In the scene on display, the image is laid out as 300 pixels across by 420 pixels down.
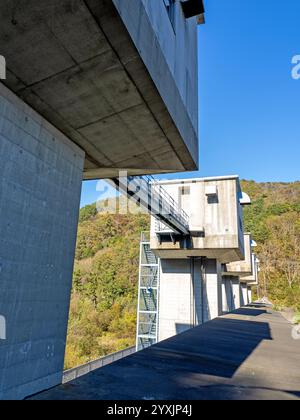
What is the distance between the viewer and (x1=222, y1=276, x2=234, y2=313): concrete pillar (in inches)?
1099

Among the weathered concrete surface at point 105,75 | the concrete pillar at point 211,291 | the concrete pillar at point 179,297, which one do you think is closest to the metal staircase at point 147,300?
the concrete pillar at point 179,297

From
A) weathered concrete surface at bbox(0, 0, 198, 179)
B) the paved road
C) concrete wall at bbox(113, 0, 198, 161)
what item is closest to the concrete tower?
the paved road

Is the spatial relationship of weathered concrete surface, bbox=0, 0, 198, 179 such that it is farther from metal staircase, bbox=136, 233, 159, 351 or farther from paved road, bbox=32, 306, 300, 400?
metal staircase, bbox=136, 233, 159, 351

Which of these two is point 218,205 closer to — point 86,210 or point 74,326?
point 74,326

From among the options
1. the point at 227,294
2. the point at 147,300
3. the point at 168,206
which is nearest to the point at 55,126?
the point at 168,206

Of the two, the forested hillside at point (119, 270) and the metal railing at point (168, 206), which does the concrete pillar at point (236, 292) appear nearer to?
A: the forested hillside at point (119, 270)

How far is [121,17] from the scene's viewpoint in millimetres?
2617

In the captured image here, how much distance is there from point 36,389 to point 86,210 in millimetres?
74285

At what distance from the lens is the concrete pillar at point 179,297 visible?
1822cm

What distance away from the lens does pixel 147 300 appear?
2145cm

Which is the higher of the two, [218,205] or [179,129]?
[218,205]

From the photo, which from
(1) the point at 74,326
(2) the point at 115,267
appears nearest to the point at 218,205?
(1) the point at 74,326

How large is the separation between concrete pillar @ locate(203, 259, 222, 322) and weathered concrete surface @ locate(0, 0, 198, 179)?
14.3m

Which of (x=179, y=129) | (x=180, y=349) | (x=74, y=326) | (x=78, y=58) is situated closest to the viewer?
(x=78, y=58)
